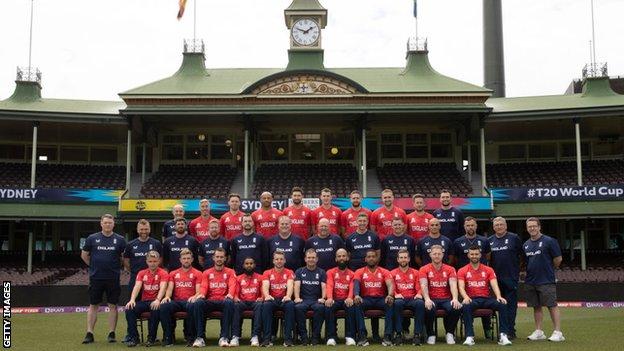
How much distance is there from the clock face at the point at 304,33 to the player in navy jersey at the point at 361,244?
22.7 m

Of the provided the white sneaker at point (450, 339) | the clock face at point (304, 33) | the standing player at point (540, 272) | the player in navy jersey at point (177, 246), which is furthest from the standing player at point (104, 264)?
the clock face at point (304, 33)

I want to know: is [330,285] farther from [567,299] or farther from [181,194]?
[181,194]

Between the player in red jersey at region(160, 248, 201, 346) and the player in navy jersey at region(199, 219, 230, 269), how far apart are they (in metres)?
0.63

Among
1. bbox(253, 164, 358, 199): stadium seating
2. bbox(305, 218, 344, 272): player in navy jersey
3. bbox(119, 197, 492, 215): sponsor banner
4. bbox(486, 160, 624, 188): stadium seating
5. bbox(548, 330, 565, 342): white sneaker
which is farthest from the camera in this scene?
bbox(486, 160, 624, 188): stadium seating

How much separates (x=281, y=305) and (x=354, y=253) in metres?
1.85

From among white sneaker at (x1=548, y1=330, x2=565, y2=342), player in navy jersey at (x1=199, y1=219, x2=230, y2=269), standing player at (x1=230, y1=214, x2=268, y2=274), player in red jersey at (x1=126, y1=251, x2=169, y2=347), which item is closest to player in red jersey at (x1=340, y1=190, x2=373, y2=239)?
standing player at (x1=230, y1=214, x2=268, y2=274)

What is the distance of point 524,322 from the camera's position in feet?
51.2

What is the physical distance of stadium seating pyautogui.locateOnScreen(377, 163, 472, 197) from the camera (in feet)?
97.3

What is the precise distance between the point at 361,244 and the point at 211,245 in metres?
2.82

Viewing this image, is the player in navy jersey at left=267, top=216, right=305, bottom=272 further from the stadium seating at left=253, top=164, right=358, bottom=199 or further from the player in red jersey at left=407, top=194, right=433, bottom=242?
the stadium seating at left=253, top=164, right=358, bottom=199

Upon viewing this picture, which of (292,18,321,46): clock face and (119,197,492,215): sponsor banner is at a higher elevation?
(292,18,321,46): clock face

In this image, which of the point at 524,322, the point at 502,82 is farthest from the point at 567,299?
the point at 502,82

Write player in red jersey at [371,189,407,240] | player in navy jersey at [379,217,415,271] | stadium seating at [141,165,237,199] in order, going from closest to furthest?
player in navy jersey at [379,217,415,271], player in red jersey at [371,189,407,240], stadium seating at [141,165,237,199]

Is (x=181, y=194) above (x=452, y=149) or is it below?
below
